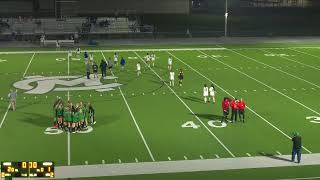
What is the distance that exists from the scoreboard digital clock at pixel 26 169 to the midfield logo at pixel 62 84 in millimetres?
17601

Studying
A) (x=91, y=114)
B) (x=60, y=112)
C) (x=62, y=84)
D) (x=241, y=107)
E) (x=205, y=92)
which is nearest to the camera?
(x=60, y=112)

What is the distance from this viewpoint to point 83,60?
36.4m

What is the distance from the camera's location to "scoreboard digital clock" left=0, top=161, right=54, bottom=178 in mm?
8305

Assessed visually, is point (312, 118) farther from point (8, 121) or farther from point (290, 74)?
point (8, 121)

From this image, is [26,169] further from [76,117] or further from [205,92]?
[205,92]

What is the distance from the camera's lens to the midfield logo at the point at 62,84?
26.3 metres

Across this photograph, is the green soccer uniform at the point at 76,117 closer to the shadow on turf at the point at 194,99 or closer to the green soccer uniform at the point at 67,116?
the green soccer uniform at the point at 67,116

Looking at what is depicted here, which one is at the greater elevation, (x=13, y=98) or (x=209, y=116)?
(x=13, y=98)

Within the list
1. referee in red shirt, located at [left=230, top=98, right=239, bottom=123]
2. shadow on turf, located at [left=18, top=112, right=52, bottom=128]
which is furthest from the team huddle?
referee in red shirt, located at [left=230, top=98, right=239, bottom=123]

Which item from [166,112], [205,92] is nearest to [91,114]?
[166,112]

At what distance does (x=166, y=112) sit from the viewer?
71.8ft

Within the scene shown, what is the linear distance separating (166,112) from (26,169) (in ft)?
45.2

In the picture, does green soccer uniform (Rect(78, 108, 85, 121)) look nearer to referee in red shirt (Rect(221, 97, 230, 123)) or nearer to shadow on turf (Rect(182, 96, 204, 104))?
referee in red shirt (Rect(221, 97, 230, 123))

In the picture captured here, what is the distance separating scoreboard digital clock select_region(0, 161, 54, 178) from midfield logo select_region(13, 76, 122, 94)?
17601 mm
